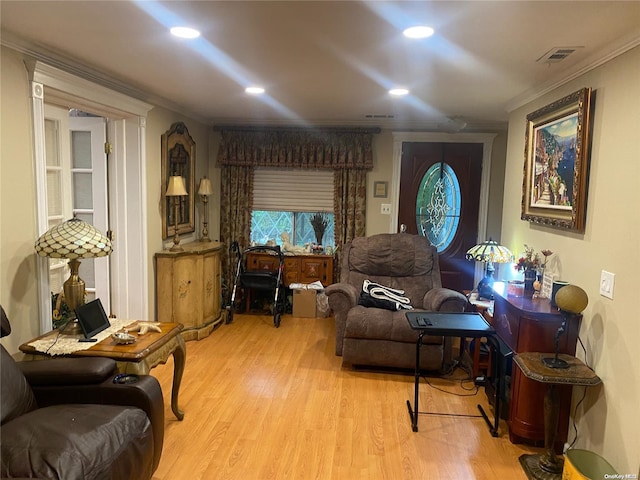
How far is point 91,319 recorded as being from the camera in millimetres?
2494

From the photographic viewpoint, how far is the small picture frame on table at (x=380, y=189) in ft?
17.0

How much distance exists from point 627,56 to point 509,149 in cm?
168

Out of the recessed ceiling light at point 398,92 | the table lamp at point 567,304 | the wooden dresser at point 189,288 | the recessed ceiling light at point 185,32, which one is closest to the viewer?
the recessed ceiling light at point 185,32

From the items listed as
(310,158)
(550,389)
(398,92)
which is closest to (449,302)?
(550,389)

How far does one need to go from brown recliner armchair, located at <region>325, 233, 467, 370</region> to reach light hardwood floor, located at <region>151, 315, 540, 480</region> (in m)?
0.18

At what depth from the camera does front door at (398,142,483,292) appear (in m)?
5.05

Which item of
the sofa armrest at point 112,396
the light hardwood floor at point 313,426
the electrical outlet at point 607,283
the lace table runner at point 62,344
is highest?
the electrical outlet at point 607,283

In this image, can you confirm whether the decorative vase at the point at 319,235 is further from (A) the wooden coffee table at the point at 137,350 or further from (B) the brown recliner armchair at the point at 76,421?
(B) the brown recliner armchair at the point at 76,421

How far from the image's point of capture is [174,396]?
9.05 ft

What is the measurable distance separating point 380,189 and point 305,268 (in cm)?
130

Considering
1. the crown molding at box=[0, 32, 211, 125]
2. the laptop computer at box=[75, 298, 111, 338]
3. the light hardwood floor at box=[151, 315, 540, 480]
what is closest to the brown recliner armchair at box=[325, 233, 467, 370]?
the light hardwood floor at box=[151, 315, 540, 480]

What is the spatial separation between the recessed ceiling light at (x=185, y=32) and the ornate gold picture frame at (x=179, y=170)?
2035 millimetres

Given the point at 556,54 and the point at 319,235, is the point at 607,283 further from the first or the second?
the point at 319,235

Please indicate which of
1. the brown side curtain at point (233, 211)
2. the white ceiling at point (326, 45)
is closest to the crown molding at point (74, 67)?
the white ceiling at point (326, 45)
